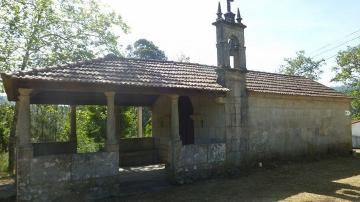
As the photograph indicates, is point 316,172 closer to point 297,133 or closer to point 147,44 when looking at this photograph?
point 297,133

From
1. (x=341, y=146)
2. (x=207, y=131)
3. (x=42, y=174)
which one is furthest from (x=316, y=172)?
(x=42, y=174)

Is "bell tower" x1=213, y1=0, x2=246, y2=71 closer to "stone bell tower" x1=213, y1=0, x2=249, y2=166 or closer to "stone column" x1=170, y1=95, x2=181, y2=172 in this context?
"stone bell tower" x1=213, y1=0, x2=249, y2=166

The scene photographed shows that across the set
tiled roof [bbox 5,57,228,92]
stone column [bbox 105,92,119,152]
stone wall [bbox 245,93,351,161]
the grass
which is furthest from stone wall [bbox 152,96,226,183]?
the grass

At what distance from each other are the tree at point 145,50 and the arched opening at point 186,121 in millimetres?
28927

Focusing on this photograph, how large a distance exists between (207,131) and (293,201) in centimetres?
501

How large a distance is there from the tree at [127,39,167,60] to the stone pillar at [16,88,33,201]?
3428cm

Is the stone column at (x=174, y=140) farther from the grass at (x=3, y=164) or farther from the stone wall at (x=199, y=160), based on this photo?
the grass at (x=3, y=164)

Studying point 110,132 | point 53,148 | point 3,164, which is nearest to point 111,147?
point 110,132

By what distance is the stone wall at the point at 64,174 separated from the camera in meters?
7.68

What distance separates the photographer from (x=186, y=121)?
43.6 ft

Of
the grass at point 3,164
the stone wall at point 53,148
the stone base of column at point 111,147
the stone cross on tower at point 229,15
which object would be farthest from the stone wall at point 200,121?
the grass at point 3,164

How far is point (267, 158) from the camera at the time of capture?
12.9 meters

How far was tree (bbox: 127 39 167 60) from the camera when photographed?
41.8 m

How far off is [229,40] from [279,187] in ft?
18.9
